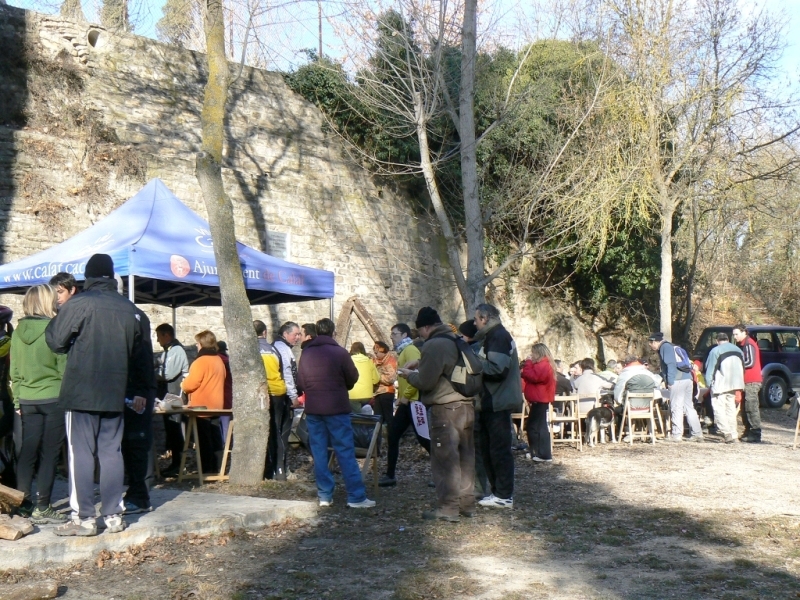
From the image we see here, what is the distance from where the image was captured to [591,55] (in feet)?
61.3

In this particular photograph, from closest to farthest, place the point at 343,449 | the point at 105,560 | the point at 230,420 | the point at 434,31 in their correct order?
the point at 105,560
the point at 343,449
the point at 230,420
the point at 434,31

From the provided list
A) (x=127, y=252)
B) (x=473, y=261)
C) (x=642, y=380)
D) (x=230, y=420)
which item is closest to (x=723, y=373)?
(x=642, y=380)

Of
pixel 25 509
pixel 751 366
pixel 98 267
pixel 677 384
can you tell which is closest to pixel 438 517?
pixel 25 509

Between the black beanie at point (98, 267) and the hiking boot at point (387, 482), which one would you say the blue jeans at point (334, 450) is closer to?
the hiking boot at point (387, 482)

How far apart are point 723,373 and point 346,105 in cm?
877

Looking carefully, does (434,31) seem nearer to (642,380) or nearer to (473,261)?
(473,261)

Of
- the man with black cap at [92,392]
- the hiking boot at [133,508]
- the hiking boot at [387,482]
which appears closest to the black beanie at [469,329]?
the hiking boot at [387,482]

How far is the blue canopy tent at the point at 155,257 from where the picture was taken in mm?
9336

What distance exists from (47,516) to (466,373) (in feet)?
10.7

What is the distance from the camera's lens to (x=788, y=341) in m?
22.3

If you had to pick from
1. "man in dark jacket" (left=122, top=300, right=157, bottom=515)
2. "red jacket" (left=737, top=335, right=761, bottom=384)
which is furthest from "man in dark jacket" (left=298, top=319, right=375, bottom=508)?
"red jacket" (left=737, top=335, right=761, bottom=384)

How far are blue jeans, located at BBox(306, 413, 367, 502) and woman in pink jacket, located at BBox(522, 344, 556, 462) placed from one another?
4.32 metres

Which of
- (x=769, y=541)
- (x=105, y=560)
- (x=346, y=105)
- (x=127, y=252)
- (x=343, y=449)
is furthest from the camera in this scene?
(x=346, y=105)

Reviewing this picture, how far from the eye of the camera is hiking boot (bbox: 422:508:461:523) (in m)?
7.53
